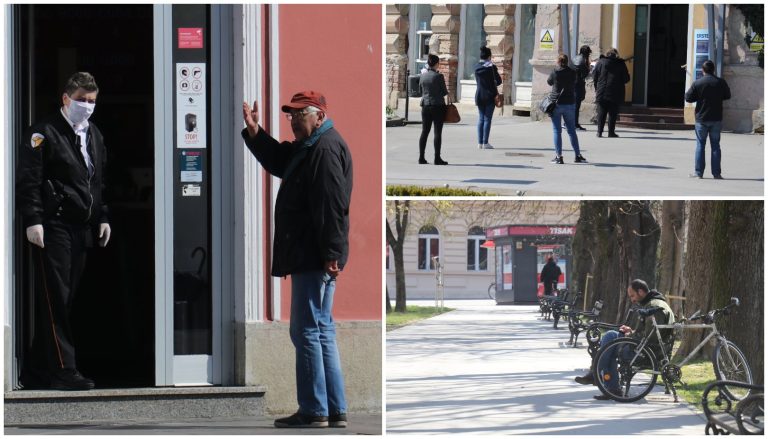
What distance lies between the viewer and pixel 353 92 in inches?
320

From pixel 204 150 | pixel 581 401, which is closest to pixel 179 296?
pixel 204 150

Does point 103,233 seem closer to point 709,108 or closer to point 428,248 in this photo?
point 709,108

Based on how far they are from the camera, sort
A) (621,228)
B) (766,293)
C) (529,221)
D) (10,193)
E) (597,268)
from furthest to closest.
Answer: (597,268) < (621,228) < (529,221) < (766,293) < (10,193)

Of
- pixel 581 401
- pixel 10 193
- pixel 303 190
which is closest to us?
pixel 303 190

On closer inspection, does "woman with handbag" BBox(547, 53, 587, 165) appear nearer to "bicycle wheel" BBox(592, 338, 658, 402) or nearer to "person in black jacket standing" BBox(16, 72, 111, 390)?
"bicycle wheel" BBox(592, 338, 658, 402)

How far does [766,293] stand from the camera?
894 centimetres

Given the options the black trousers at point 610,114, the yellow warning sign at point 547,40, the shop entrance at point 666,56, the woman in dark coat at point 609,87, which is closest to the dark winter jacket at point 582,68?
the woman in dark coat at point 609,87

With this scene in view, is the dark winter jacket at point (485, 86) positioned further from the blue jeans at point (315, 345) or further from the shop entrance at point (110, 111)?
the blue jeans at point (315, 345)

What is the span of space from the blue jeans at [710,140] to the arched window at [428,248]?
3154 mm

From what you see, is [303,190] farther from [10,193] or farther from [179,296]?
[10,193]

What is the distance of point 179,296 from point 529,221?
570cm

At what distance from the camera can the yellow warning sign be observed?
21.5 m

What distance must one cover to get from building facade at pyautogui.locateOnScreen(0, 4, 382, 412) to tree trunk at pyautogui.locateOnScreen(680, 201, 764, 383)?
9.11 feet

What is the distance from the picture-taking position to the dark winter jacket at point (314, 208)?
22.5 ft
